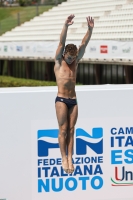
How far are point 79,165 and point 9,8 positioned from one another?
53156mm

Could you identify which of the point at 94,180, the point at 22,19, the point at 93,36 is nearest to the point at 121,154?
the point at 94,180

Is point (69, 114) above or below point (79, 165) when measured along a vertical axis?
above

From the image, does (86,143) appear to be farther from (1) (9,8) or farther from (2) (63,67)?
(1) (9,8)

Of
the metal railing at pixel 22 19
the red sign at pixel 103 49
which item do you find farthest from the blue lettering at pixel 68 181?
the metal railing at pixel 22 19

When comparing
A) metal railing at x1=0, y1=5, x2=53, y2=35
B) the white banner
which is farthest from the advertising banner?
metal railing at x1=0, y1=5, x2=53, y2=35

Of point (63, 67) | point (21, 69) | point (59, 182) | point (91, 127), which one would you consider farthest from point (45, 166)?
point (21, 69)

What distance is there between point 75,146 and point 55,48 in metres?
16.5

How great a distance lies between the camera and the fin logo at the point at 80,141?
5480mm

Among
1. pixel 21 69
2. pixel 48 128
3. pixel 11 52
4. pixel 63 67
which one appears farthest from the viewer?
pixel 21 69

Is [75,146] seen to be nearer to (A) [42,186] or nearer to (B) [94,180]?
(B) [94,180]

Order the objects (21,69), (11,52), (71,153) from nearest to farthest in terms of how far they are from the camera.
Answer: (71,153) → (11,52) → (21,69)

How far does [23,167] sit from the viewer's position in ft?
18.1

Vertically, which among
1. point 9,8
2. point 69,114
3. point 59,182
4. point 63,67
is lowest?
point 59,182

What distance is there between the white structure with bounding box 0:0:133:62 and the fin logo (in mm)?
11567
